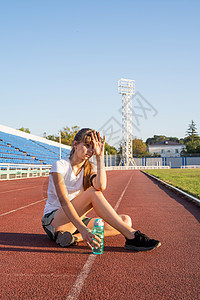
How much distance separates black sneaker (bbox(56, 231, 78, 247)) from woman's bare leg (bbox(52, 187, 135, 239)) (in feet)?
0.22

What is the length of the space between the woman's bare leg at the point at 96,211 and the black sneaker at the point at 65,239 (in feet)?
0.22

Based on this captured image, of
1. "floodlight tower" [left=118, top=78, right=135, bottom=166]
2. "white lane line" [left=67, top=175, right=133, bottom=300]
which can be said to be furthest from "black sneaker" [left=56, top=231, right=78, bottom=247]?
"floodlight tower" [left=118, top=78, right=135, bottom=166]

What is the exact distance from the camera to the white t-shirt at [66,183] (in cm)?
411

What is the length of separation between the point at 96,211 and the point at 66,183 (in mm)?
539

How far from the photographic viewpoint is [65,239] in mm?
4328

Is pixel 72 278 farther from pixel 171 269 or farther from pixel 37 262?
pixel 171 269

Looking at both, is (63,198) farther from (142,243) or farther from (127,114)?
(127,114)

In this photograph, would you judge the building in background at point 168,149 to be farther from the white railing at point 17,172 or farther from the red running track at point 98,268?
the red running track at point 98,268

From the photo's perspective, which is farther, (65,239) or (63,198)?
(65,239)

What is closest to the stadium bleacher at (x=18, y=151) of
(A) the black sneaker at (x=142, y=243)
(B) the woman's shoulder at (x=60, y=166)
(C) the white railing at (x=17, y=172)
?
(C) the white railing at (x=17, y=172)

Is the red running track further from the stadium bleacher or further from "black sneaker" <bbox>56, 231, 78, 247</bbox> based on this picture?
the stadium bleacher

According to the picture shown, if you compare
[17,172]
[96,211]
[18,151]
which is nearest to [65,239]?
[96,211]

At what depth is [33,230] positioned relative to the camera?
5.75m

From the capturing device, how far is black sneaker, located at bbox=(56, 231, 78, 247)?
428 cm
